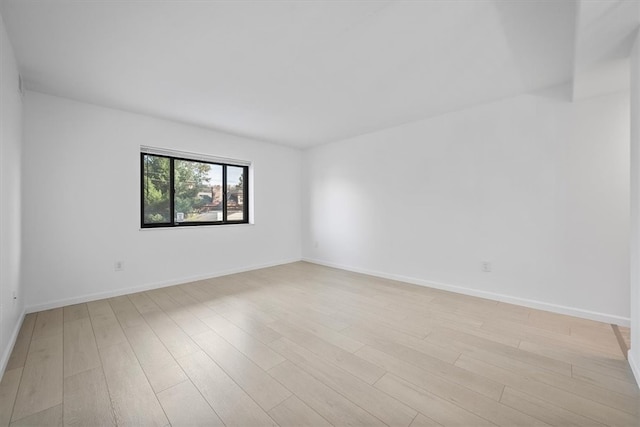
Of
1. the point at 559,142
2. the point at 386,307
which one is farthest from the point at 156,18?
the point at 559,142

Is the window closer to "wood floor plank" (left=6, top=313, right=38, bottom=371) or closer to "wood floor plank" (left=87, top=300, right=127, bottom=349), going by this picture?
"wood floor plank" (left=87, top=300, right=127, bottom=349)

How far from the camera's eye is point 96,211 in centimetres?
317

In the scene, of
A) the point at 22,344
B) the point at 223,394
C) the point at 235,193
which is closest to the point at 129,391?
the point at 223,394

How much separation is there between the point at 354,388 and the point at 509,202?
268 centimetres

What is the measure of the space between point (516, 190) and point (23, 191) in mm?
5224

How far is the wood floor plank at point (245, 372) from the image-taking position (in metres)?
1.52

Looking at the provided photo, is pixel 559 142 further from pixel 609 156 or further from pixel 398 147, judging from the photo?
pixel 398 147

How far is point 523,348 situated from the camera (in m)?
2.05

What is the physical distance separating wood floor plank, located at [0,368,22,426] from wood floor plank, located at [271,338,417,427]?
1451 millimetres

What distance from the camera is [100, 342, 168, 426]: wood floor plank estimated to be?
1370 millimetres

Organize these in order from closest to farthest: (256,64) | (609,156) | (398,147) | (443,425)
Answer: (443,425) → (256,64) → (609,156) → (398,147)

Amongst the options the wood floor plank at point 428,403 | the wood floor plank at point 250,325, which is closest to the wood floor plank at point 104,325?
the wood floor plank at point 250,325

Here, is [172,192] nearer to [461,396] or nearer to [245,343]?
[245,343]

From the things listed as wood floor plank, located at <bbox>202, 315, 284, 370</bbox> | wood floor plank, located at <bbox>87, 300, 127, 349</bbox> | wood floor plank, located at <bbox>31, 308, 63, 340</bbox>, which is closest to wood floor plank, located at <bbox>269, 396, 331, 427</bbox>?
wood floor plank, located at <bbox>202, 315, 284, 370</bbox>
